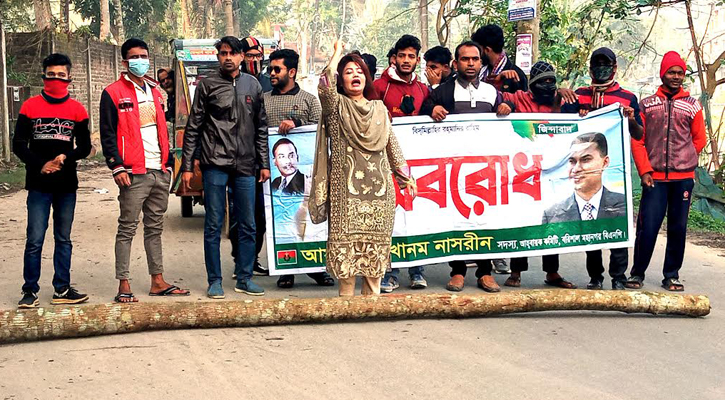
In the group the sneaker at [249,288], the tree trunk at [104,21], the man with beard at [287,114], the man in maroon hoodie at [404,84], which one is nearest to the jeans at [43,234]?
the sneaker at [249,288]

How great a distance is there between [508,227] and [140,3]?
1158 inches

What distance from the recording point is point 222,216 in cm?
767

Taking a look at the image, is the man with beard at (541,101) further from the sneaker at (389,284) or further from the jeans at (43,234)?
the jeans at (43,234)

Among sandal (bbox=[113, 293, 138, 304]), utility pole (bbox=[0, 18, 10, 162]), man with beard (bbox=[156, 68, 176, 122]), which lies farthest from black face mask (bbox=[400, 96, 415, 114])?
utility pole (bbox=[0, 18, 10, 162])

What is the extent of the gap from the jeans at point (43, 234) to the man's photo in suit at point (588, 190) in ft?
12.7

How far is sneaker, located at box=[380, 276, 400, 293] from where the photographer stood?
8.09 metres

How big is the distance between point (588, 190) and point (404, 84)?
182 centimetres

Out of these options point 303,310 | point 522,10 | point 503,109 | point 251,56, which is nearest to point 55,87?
point 251,56

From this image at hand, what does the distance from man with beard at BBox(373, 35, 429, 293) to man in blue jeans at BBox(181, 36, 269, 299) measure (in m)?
1.15

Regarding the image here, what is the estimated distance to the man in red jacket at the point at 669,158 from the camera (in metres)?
8.05

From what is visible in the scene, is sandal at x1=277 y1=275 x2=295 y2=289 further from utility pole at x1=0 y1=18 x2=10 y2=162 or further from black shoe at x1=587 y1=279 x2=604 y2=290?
utility pole at x1=0 y1=18 x2=10 y2=162

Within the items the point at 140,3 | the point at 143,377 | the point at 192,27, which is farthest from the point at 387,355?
the point at 192,27

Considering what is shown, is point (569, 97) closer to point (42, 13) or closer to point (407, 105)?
point (407, 105)

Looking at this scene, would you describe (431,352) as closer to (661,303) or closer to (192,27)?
(661,303)
